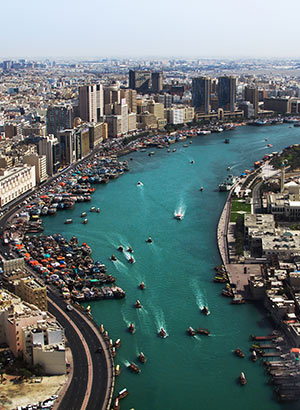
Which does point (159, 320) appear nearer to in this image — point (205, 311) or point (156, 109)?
point (205, 311)

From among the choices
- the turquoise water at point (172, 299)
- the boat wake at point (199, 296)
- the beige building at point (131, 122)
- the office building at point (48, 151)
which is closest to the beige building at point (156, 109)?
the beige building at point (131, 122)

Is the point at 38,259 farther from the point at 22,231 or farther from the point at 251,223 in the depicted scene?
the point at 251,223

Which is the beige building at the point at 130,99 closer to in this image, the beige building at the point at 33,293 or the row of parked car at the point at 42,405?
the beige building at the point at 33,293

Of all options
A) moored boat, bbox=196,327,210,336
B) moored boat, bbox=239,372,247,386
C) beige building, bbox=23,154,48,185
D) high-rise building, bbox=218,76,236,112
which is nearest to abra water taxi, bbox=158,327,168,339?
moored boat, bbox=196,327,210,336

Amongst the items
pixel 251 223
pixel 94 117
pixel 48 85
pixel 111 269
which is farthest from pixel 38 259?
A: pixel 48 85

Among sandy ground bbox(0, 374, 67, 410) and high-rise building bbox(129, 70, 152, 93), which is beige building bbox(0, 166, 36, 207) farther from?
high-rise building bbox(129, 70, 152, 93)

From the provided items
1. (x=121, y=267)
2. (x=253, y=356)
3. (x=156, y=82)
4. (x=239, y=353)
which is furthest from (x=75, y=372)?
(x=156, y=82)
